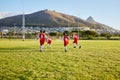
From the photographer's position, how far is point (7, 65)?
56.3ft

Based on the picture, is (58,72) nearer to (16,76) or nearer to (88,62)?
(16,76)

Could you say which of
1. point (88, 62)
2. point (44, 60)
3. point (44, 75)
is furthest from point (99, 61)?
point (44, 75)

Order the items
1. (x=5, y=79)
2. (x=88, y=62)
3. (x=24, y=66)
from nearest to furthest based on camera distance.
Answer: (x=5, y=79) < (x=24, y=66) < (x=88, y=62)

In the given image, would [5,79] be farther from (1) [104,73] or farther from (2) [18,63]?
(1) [104,73]

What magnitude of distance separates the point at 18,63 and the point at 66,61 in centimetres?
344

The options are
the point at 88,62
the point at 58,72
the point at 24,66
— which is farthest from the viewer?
the point at 88,62

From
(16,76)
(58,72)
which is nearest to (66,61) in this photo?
(58,72)

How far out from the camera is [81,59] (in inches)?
783

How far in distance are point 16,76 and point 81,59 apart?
21.0ft

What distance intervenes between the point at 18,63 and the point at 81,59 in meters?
4.89

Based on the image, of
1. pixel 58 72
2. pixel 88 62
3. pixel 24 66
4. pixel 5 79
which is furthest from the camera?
pixel 88 62

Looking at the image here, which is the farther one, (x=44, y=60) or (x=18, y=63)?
(x=44, y=60)

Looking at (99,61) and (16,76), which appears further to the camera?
(99,61)

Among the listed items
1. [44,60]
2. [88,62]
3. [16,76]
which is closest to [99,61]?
[88,62]
